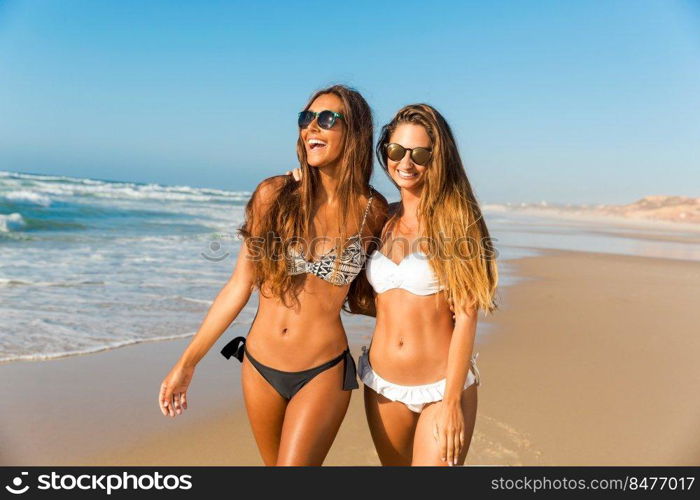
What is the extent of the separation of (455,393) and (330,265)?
852 millimetres

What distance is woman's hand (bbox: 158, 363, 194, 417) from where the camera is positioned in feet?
10.2

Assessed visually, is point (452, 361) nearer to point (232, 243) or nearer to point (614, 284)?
point (614, 284)

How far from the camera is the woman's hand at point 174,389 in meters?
3.12

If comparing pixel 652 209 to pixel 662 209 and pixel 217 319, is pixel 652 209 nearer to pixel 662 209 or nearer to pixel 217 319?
pixel 662 209

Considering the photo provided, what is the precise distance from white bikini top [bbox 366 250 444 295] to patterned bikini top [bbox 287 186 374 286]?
116 millimetres

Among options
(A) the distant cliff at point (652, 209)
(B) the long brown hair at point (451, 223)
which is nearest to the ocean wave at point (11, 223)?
(B) the long brown hair at point (451, 223)

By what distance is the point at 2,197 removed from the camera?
27.8 m

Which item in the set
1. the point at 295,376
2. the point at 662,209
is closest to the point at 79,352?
the point at 295,376

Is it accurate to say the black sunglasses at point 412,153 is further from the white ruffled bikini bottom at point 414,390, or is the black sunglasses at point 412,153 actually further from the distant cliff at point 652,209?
the distant cliff at point 652,209

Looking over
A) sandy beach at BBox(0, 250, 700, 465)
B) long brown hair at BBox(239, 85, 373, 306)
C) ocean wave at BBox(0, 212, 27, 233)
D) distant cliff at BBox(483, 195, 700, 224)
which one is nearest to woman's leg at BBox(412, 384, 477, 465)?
long brown hair at BBox(239, 85, 373, 306)

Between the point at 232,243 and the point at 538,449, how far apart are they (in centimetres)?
1429

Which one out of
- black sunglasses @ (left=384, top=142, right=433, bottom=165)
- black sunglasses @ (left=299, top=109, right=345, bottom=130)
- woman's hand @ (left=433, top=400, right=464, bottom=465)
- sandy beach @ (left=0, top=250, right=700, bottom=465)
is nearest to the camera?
woman's hand @ (left=433, top=400, right=464, bottom=465)

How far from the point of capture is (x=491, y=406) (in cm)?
534
